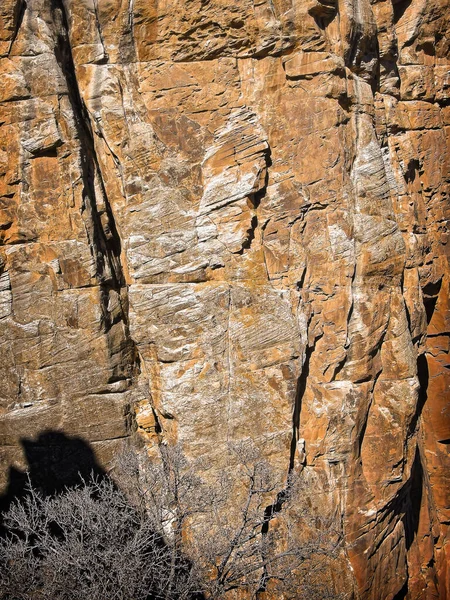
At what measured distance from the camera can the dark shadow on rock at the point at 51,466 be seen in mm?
7809

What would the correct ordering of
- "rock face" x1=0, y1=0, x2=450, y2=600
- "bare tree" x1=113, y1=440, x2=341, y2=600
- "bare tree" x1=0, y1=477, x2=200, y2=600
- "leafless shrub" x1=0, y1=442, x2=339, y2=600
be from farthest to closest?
1. "rock face" x1=0, y1=0, x2=450, y2=600
2. "bare tree" x1=113, y1=440, x2=341, y2=600
3. "leafless shrub" x1=0, y1=442, x2=339, y2=600
4. "bare tree" x1=0, y1=477, x2=200, y2=600

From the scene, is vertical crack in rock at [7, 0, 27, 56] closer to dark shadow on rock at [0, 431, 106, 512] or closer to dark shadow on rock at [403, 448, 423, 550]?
dark shadow on rock at [0, 431, 106, 512]

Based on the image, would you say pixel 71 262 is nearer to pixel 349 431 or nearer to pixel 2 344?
pixel 2 344

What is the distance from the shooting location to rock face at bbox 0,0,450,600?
758 cm

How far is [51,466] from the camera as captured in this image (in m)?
7.83

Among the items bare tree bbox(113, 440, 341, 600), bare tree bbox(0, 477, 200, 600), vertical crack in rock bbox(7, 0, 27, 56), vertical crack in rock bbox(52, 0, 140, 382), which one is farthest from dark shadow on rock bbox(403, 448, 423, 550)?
vertical crack in rock bbox(7, 0, 27, 56)

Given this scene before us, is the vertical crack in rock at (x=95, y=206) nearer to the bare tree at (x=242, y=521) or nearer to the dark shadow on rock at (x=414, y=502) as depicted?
the bare tree at (x=242, y=521)

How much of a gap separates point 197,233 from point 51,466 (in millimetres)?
3603

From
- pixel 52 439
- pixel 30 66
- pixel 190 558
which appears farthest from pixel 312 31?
pixel 190 558

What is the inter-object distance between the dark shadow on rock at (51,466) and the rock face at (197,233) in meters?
0.13

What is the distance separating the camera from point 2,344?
306 inches

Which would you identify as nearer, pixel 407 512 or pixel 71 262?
pixel 71 262

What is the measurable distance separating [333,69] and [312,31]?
0.55 metres

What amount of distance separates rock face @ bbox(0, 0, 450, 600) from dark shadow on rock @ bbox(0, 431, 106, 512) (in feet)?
0.43
